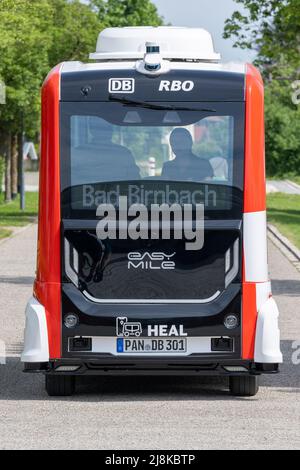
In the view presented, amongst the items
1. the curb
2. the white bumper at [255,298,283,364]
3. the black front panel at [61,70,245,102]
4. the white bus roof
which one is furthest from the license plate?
the curb

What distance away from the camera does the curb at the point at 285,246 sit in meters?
26.1

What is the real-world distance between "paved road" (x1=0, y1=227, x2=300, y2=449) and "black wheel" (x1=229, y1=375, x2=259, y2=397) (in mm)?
72

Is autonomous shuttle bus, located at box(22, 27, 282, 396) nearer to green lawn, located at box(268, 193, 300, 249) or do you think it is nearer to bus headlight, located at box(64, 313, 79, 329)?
bus headlight, located at box(64, 313, 79, 329)

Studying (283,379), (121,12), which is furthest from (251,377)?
(121,12)

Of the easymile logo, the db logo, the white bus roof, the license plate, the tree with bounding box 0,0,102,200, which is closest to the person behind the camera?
the license plate

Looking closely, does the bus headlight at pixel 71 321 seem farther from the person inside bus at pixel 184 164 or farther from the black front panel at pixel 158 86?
the black front panel at pixel 158 86

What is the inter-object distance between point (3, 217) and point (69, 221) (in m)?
29.7

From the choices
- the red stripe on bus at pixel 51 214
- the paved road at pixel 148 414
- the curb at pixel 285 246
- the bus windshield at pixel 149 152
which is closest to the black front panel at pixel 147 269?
the red stripe on bus at pixel 51 214

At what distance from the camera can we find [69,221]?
35.7 ft

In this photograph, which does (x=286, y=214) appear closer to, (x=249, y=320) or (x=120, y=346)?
(x=249, y=320)

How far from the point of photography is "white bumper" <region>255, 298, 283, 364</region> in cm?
1078

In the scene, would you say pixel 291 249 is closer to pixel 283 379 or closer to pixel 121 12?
pixel 283 379

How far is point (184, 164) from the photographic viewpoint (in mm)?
11008
